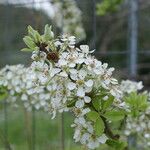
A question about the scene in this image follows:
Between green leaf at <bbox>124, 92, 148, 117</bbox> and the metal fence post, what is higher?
the metal fence post

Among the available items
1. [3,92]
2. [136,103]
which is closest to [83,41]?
[3,92]

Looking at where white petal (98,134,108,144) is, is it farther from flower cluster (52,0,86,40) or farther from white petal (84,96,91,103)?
flower cluster (52,0,86,40)

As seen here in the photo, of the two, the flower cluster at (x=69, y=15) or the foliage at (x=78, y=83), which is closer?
the foliage at (x=78, y=83)

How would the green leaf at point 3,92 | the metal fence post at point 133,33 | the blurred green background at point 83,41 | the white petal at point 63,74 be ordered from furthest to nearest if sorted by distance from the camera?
the blurred green background at point 83,41
the metal fence post at point 133,33
the green leaf at point 3,92
the white petal at point 63,74

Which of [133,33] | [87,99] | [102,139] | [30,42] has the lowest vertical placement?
[102,139]

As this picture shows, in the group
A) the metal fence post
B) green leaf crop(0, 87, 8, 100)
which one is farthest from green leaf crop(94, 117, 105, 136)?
the metal fence post

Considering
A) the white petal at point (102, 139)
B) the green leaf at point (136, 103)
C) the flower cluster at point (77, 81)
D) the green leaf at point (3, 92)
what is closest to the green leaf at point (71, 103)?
the flower cluster at point (77, 81)

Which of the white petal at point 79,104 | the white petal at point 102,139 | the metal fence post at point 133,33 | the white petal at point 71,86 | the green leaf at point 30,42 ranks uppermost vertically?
the metal fence post at point 133,33

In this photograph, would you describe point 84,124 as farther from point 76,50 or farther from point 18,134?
point 18,134

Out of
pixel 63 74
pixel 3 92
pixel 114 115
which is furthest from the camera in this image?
pixel 3 92

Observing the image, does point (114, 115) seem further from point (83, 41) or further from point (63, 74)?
point (83, 41)

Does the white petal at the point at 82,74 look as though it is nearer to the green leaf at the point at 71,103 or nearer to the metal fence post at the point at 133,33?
the green leaf at the point at 71,103
